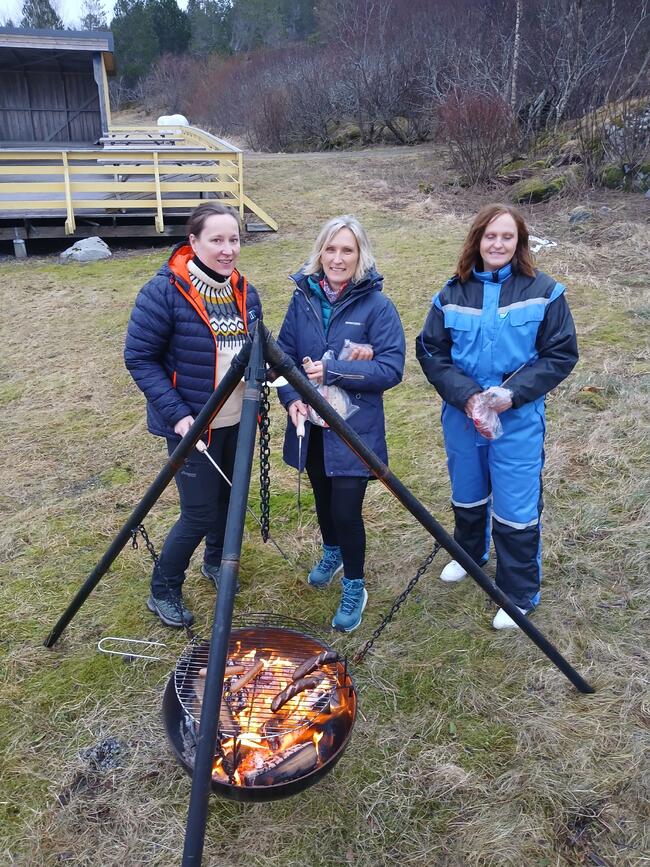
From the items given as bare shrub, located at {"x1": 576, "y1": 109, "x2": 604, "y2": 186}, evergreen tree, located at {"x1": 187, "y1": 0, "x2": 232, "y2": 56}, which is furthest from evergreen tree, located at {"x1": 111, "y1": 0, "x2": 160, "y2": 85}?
bare shrub, located at {"x1": 576, "y1": 109, "x2": 604, "y2": 186}

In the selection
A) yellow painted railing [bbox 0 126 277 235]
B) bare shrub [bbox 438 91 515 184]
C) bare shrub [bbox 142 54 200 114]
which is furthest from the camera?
bare shrub [bbox 142 54 200 114]

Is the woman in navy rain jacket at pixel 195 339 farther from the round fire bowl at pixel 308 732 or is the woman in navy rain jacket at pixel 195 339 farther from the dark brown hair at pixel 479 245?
the dark brown hair at pixel 479 245

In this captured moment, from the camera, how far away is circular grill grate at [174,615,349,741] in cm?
236

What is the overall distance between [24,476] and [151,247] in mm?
7196

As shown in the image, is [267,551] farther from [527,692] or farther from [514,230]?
[514,230]

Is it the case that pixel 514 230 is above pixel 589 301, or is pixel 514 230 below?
above

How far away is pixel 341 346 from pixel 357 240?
1.44 ft

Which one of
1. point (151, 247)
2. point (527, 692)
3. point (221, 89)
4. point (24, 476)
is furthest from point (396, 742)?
point (221, 89)

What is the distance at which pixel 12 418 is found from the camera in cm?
558

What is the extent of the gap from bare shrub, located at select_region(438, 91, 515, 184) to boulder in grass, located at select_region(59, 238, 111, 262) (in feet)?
23.6

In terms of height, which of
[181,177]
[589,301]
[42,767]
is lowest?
[42,767]

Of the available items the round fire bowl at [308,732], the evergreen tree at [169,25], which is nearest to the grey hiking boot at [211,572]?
the round fire bowl at [308,732]

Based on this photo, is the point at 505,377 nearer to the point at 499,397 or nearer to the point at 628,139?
the point at 499,397

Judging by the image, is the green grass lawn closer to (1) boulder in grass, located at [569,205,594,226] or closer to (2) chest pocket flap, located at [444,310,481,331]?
(2) chest pocket flap, located at [444,310,481,331]
